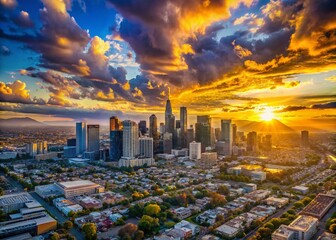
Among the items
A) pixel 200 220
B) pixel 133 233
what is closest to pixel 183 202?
pixel 200 220

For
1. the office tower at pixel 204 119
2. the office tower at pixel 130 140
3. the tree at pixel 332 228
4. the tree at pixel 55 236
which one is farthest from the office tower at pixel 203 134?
the tree at pixel 55 236

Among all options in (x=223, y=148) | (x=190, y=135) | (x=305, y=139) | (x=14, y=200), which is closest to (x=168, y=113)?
(x=190, y=135)

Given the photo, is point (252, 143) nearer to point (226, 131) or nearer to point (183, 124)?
point (226, 131)

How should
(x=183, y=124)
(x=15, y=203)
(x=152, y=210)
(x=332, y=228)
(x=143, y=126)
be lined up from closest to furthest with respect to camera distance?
(x=332, y=228) → (x=152, y=210) → (x=15, y=203) → (x=183, y=124) → (x=143, y=126)

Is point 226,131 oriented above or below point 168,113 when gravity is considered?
below

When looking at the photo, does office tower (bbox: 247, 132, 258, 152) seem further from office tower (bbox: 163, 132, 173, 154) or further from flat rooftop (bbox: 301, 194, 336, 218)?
flat rooftop (bbox: 301, 194, 336, 218)

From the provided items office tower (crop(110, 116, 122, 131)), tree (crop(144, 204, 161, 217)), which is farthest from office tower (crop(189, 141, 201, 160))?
tree (crop(144, 204, 161, 217))

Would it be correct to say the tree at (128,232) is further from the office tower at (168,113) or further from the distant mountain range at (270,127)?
the distant mountain range at (270,127)

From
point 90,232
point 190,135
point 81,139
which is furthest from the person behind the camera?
point 190,135
